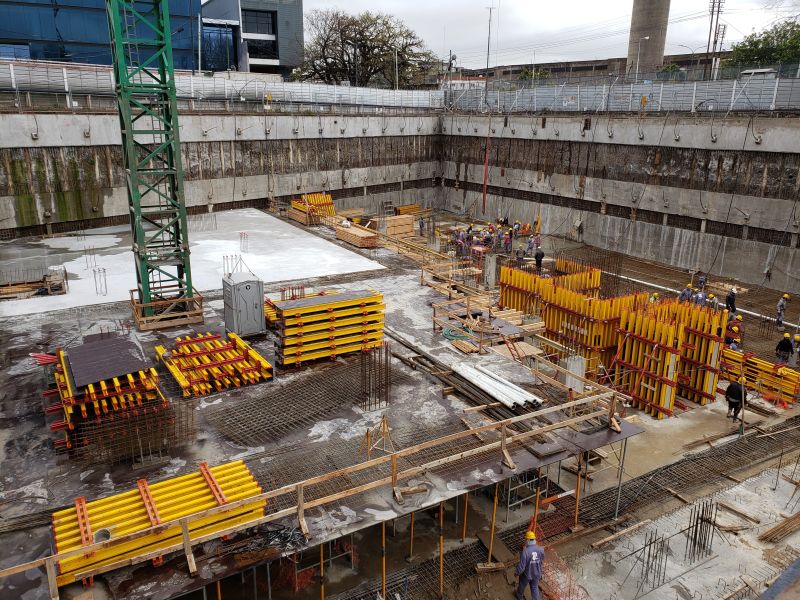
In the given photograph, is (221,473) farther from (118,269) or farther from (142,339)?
(118,269)

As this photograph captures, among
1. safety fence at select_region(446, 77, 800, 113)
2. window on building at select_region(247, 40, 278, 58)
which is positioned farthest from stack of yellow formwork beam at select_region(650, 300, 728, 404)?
window on building at select_region(247, 40, 278, 58)

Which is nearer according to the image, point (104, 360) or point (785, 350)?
point (104, 360)

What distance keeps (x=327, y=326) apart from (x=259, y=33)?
61517 mm

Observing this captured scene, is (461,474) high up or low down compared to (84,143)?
down

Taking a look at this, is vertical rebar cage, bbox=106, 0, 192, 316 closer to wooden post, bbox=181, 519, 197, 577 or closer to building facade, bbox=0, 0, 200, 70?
wooden post, bbox=181, 519, 197, 577

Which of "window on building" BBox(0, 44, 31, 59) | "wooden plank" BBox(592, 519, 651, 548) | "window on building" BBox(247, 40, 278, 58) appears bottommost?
"wooden plank" BBox(592, 519, 651, 548)

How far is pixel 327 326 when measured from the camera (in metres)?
14.3

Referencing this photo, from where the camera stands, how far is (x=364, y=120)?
134ft

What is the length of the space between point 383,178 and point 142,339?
30235mm

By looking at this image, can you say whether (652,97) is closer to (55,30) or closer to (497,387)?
(497,387)

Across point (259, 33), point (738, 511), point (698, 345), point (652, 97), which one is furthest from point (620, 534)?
point (259, 33)

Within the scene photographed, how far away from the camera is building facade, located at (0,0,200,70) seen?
4203 centimetres

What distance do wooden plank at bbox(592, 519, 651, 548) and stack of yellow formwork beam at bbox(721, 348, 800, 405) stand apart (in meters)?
8.01

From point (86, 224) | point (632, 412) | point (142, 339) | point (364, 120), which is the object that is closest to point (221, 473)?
point (142, 339)
